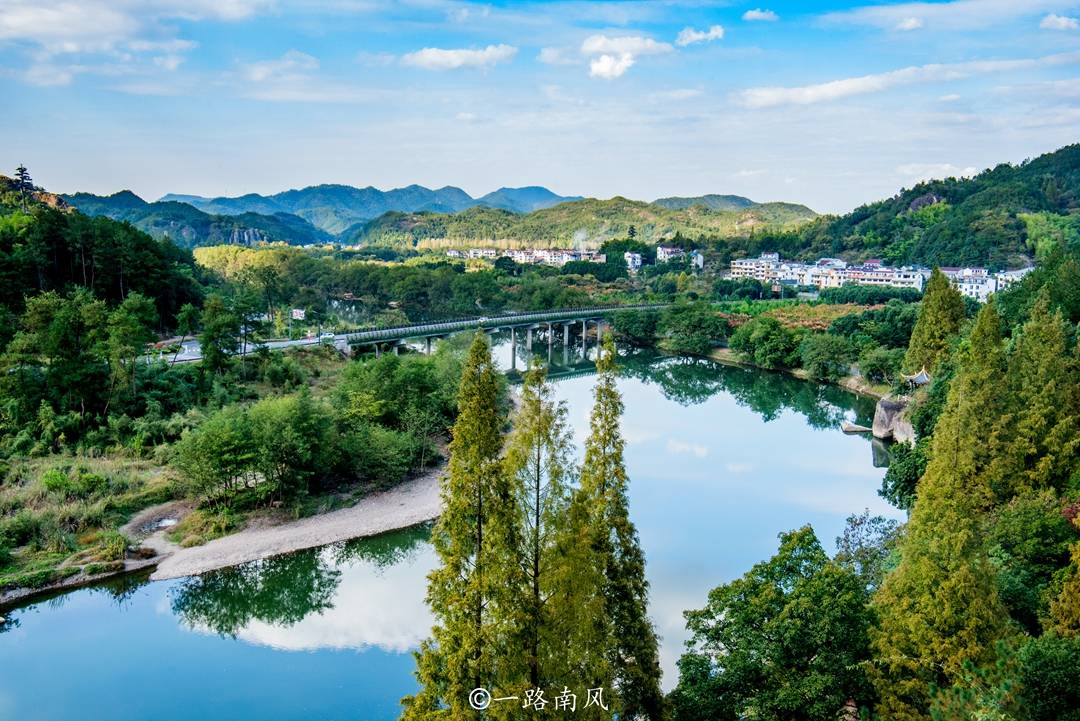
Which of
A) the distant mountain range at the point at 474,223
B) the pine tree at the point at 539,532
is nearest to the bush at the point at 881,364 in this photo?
the pine tree at the point at 539,532

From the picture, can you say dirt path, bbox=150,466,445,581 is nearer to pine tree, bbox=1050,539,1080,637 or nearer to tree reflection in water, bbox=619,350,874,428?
pine tree, bbox=1050,539,1080,637

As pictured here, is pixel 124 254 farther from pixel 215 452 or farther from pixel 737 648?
pixel 737 648

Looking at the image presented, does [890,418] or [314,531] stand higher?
[890,418]

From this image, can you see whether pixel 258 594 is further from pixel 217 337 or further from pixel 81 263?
pixel 81 263

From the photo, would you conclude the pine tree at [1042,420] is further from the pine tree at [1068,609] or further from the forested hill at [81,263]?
the forested hill at [81,263]

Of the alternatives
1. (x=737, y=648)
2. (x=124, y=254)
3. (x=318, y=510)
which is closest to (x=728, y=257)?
(x=124, y=254)

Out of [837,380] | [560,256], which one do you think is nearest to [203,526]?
[837,380]
